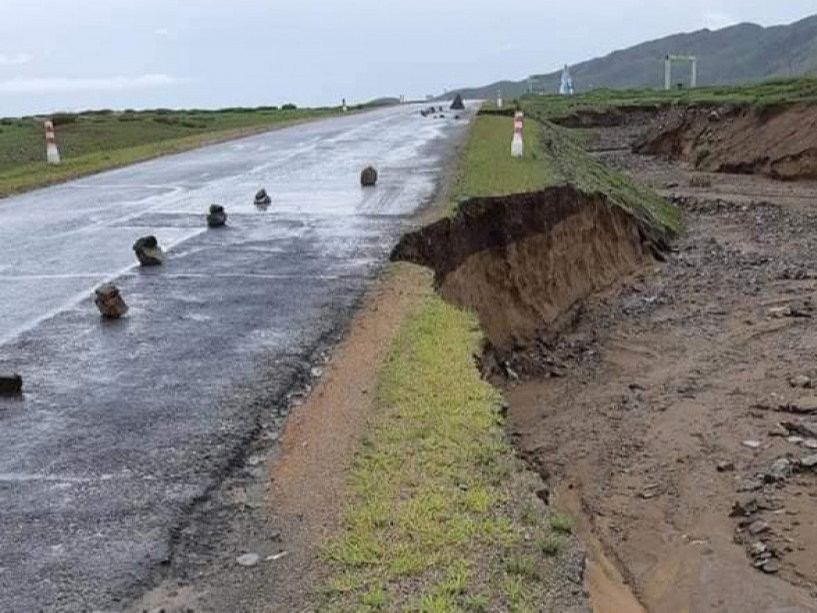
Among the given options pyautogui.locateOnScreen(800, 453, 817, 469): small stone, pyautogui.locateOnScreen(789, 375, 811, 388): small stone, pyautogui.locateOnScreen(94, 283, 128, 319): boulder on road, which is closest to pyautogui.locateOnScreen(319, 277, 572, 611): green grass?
pyautogui.locateOnScreen(94, 283, 128, 319): boulder on road

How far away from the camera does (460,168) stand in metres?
15.6

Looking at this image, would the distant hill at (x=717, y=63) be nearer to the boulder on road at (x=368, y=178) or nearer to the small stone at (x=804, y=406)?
the boulder on road at (x=368, y=178)

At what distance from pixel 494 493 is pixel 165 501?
1.63m

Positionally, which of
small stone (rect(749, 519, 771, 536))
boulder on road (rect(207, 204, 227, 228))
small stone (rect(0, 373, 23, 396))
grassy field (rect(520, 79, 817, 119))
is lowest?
small stone (rect(749, 519, 771, 536))

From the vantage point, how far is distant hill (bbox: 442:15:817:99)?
142 meters

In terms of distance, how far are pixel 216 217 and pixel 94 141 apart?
1940cm

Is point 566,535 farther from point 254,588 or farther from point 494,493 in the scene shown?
point 254,588

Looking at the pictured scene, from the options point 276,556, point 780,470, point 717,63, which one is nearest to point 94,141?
point 780,470

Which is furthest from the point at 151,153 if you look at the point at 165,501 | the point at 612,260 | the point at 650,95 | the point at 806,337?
the point at 650,95

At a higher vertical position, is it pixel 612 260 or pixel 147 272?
pixel 147 272

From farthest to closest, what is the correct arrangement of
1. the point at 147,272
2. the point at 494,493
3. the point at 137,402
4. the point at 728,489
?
the point at 147,272
the point at 728,489
the point at 137,402
the point at 494,493

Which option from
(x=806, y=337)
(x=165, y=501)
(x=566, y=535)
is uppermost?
(x=165, y=501)

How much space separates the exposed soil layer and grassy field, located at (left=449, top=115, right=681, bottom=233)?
6972 millimetres

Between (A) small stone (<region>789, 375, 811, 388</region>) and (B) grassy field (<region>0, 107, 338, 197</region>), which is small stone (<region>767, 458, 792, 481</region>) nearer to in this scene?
(A) small stone (<region>789, 375, 811, 388</region>)
